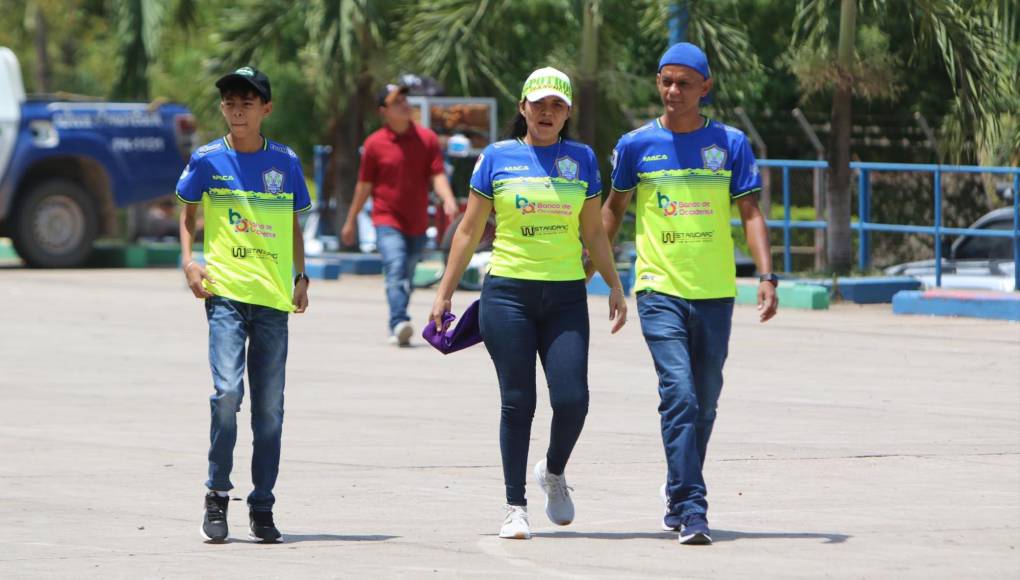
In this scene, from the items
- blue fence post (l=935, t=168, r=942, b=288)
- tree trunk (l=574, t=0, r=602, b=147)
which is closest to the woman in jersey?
blue fence post (l=935, t=168, r=942, b=288)

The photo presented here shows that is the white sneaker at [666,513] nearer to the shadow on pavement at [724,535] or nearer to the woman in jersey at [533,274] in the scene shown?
the shadow on pavement at [724,535]

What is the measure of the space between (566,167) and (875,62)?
35.5ft

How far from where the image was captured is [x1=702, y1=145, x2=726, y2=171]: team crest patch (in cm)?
716

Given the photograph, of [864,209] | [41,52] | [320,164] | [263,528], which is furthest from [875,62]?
[41,52]

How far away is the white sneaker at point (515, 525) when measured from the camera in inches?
277

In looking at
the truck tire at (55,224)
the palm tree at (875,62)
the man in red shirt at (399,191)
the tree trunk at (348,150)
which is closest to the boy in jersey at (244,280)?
the man in red shirt at (399,191)

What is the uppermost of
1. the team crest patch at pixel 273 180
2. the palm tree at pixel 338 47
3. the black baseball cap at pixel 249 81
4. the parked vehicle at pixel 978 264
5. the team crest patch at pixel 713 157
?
the palm tree at pixel 338 47

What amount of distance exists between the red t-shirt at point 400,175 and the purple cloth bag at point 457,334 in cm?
681

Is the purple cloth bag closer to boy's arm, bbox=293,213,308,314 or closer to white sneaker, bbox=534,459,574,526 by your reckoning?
boy's arm, bbox=293,213,308,314

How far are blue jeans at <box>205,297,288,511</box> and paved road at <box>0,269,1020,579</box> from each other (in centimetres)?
25

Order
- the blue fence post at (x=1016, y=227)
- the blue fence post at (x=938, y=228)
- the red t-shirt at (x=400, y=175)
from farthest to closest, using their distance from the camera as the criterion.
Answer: the blue fence post at (x=938, y=228)
the blue fence post at (x=1016, y=227)
the red t-shirt at (x=400, y=175)

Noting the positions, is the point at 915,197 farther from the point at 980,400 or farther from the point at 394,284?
the point at 980,400

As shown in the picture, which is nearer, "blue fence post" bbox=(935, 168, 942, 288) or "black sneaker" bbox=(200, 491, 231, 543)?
"black sneaker" bbox=(200, 491, 231, 543)

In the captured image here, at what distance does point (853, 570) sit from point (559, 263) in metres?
1.52
